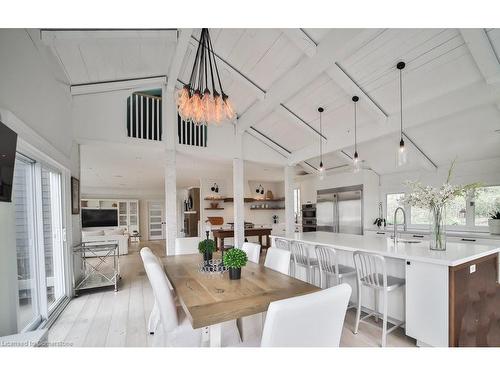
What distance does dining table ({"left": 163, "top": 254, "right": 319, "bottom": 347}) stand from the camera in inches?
49.0

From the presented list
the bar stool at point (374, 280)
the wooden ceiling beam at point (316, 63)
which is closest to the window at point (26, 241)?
the bar stool at point (374, 280)

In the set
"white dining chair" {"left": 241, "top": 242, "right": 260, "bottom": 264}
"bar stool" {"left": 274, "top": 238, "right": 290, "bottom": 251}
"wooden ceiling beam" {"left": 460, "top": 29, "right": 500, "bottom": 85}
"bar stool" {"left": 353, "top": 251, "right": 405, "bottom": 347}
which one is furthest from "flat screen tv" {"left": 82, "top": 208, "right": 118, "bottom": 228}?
"wooden ceiling beam" {"left": 460, "top": 29, "right": 500, "bottom": 85}

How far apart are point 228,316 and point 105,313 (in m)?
2.48

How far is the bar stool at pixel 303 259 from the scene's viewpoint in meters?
2.89

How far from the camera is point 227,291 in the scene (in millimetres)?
1519

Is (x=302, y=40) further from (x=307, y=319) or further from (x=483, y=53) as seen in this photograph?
(x=307, y=319)

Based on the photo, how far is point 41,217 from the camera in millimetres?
2604

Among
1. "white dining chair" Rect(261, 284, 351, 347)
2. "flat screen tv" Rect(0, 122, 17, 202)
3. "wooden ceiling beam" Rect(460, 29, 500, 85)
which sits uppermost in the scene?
"wooden ceiling beam" Rect(460, 29, 500, 85)

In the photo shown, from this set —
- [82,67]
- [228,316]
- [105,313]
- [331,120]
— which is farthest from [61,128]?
[331,120]

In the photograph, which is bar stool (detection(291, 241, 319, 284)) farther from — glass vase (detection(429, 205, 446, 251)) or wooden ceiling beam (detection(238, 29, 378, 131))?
wooden ceiling beam (detection(238, 29, 378, 131))

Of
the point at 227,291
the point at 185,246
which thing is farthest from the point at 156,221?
A: the point at 227,291

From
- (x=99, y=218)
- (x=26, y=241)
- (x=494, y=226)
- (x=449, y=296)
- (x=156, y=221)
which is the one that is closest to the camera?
(x=449, y=296)

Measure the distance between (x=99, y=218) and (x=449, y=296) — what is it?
11010mm
